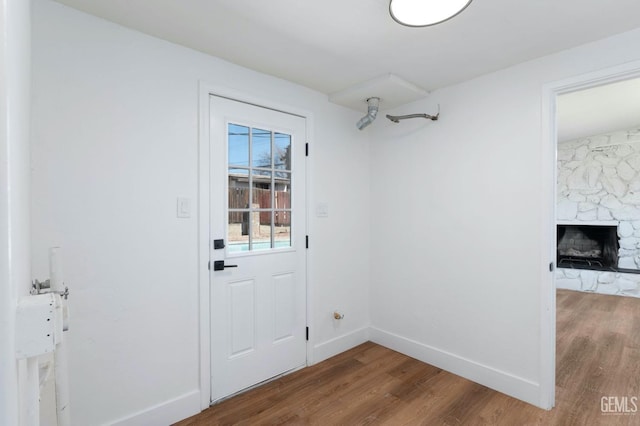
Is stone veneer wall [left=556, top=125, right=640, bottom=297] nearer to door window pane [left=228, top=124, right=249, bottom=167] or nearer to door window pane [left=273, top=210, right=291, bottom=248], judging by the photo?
door window pane [left=273, top=210, right=291, bottom=248]

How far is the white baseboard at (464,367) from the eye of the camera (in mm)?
2172

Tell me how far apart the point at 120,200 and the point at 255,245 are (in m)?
0.96

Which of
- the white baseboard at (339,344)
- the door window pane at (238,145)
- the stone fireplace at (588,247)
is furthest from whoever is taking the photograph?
the stone fireplace at (588,247)

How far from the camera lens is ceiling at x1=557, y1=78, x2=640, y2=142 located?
3.06 m

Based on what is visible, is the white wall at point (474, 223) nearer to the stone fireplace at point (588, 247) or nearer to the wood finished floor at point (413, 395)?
the wood finished floor at point (413, 395)

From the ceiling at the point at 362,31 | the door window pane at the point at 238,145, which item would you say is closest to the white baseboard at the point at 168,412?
the door window pane at the point at 238,145

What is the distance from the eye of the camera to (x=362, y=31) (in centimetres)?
182

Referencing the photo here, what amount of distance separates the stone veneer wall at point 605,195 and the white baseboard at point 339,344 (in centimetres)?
423

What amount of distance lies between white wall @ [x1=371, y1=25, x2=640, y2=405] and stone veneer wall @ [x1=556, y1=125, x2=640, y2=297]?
3.99 meters

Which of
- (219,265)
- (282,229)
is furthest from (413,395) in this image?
(219,265)

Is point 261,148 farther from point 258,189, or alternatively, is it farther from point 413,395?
point 413,395

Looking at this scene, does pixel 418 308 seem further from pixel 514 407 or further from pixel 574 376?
pixel 574 376

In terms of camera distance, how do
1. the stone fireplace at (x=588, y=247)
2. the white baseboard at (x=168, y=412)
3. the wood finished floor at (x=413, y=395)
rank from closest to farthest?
the white baseboard at (x=168, y=412) < the wood finished floor at (x=413, y=395) < the stone fireplace at (x=588, y=247)

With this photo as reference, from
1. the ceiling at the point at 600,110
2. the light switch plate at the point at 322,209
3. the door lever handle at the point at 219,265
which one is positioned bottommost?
the door lever handle at the point at 219,265
